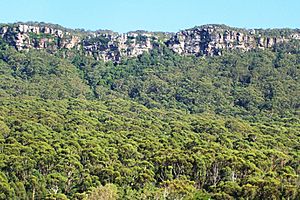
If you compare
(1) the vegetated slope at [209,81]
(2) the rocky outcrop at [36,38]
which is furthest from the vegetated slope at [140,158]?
(2) the rocky outcrop at [36,38]

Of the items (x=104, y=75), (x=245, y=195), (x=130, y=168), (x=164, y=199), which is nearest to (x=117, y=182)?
(x=130, y=168)

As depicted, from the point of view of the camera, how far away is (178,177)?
177 ft

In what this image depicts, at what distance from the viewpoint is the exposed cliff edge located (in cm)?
15100

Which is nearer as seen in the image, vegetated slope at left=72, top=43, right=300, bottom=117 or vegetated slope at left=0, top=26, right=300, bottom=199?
vegetated slope at left=0, top=26, right=300, bottom=199

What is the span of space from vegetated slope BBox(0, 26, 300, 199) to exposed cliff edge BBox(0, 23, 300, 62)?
158 inches

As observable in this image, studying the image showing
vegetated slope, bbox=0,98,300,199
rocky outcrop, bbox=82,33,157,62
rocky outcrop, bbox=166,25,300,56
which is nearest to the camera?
vegetated slope, bbox=0,98,300,199

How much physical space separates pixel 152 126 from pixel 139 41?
80.6 metres

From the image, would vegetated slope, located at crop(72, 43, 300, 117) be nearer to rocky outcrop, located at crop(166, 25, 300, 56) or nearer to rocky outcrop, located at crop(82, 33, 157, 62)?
rocky outcrop, located at crop(166, 25, 300, 56)

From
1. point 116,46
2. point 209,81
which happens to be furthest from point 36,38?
point 209,81

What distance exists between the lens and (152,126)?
84.2 metres

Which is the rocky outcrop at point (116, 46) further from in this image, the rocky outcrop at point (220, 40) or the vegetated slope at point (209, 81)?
the rocky outcrop at point (220, 40)

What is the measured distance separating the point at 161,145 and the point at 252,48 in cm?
9006

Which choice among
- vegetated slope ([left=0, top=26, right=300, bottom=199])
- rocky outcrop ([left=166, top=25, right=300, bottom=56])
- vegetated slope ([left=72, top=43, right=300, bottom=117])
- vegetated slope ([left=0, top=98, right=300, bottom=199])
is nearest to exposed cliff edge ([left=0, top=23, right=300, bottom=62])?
rocky outcrop ([left=166, top=25, right=300, bottom=56])

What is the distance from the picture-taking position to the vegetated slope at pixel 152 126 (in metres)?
49.9
